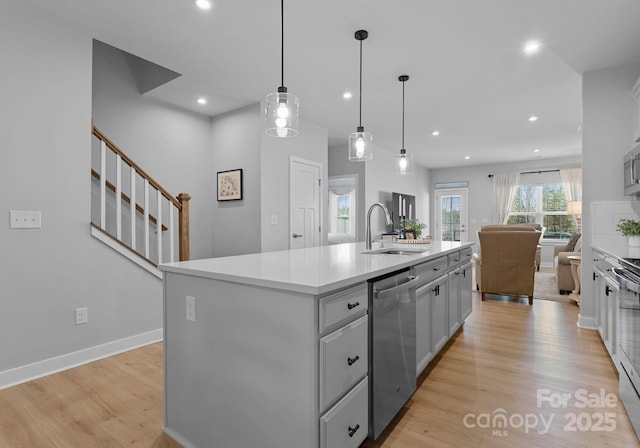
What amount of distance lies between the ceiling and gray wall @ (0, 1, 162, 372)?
31cm

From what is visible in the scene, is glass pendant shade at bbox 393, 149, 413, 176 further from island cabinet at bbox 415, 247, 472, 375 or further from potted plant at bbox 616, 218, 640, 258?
potted plant at bbox 616, 218, 640, 258

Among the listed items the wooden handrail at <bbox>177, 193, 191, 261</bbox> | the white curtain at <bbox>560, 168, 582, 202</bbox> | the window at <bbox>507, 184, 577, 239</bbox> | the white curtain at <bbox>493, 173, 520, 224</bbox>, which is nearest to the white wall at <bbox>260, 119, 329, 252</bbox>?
the wooden handrail at <bbox>177, 193, 191, 261</bbox>

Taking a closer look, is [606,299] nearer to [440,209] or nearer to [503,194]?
[503,194]

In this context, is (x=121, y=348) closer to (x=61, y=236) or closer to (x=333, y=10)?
(x=61, y=236)

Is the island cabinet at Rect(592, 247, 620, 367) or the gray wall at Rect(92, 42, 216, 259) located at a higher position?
the gray wall at Rect(92, 42, 216, 259)

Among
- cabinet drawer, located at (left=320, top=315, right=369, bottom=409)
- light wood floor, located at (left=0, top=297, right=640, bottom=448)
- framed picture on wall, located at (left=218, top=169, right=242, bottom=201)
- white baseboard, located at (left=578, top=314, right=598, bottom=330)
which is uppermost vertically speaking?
framed picture on wall, located at (left=218, top=169, right=242, bottom=201)

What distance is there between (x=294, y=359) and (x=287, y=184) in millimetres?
3719

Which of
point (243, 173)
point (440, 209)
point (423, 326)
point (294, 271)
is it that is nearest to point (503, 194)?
point (440, 209)

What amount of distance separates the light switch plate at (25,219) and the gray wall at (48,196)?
30 mm

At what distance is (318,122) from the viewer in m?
5.48

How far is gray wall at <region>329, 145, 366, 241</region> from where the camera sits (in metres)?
6.79

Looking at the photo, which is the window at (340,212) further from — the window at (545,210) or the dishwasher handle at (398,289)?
the dishwasher handle at (398,289)

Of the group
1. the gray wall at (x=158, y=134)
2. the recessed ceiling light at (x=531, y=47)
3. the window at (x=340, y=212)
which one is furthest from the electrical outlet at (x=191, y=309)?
the window at (x=340, y=212)

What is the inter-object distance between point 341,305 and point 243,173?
351 centimetres
